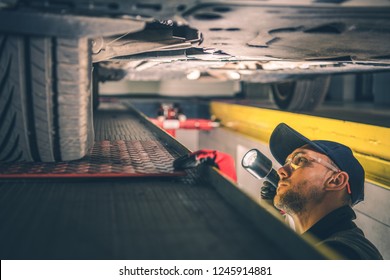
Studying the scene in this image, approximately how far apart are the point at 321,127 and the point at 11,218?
230 centimetres

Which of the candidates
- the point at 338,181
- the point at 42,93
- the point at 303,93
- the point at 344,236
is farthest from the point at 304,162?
the point at 303,93

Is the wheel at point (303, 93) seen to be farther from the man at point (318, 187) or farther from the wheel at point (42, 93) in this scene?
the wheel at point (42, 93)

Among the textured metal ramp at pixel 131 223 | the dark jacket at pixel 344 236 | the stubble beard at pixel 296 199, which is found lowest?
the dark jacket at pixel 344 236

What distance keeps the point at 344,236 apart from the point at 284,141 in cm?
69

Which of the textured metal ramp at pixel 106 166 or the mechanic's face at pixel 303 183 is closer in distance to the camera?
the textured metal ramp at pixel 106 166

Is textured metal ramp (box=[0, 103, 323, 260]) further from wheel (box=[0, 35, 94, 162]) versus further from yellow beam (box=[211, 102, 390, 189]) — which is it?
yellow beam (box=[211, 102, 390, 189])

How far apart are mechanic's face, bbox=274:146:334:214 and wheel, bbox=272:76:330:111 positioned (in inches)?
92.7

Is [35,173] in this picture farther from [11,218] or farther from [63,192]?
[11,218]

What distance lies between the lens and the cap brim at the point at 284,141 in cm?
198

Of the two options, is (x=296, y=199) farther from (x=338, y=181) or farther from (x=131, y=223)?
(x=131, y=223)

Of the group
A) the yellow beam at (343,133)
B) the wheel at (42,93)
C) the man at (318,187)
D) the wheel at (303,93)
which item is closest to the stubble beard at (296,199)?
the man at (318,187)

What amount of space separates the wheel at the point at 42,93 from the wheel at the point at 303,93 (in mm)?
2896
